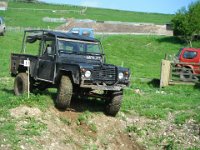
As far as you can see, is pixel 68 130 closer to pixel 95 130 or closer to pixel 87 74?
pixel 95 130

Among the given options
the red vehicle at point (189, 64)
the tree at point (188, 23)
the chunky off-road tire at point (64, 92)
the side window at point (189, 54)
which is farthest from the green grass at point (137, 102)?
the tree at point (188, 23)

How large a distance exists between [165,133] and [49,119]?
3.26m

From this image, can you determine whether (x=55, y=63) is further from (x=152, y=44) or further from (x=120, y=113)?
(x=152, y=44)

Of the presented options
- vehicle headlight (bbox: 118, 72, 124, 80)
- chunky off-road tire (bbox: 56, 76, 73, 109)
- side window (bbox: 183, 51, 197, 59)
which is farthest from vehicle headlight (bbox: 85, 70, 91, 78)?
side window (bbox: 183, 51, 197, 59)

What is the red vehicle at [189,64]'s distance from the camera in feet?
67.3

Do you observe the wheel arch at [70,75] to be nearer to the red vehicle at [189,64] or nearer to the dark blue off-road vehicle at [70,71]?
the dark blue off-road vehicle at [70,71]

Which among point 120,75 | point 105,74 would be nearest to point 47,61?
point 105,74

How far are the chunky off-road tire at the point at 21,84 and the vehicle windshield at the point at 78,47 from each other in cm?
144

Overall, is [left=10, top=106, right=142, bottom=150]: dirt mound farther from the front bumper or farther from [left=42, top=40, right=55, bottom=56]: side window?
[left=42, top=40, right=55, bottom=56]: side window

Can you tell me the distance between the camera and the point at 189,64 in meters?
21.4

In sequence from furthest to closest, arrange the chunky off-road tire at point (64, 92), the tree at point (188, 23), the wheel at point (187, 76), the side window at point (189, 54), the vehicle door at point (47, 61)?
the tree at point (188, 23), the side window at point (189, 54), the wheel at point (187, 76), the vehicle door at point (47, 61), the chunky off-road tire at point (64, 92)

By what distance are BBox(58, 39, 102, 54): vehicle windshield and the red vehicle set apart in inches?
301

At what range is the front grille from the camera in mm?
11922

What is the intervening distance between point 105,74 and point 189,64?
10.0 m
